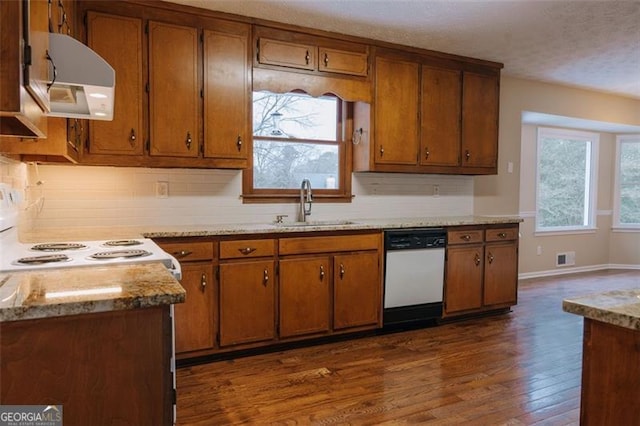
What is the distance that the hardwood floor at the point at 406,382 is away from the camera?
2.27m

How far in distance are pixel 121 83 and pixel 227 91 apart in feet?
2.32

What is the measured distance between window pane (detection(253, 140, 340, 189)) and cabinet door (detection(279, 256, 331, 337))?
0.83 metres

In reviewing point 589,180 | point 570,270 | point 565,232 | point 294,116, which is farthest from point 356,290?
point 589,180

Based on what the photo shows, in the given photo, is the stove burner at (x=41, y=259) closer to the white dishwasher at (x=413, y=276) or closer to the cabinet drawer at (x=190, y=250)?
the cabinet drawer at (x=190, y=250)

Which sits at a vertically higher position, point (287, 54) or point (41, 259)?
point (287, 54)

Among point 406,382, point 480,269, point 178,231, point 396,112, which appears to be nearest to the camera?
point 406,382

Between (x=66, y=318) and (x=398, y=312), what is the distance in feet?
9.39

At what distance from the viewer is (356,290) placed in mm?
3398

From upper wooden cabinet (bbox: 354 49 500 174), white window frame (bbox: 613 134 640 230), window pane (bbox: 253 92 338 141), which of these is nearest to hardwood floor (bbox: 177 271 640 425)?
upper wooden cabinet (bbox: 354 49 500 174)

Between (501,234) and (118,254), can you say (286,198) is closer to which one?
(118,254)

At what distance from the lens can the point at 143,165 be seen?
2.96 metres

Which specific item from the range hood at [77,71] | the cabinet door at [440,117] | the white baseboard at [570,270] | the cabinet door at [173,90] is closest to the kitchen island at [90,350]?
the range hood at [77,71]

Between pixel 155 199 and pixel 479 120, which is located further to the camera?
pixel 479 120

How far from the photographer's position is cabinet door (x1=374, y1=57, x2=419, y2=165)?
3.74 m
